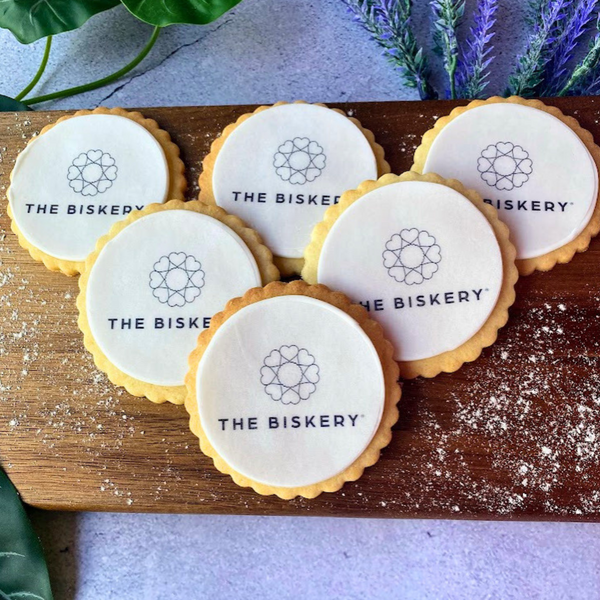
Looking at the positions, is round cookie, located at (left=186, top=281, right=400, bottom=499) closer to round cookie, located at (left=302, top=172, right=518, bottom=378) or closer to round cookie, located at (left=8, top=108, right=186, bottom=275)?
round cookie, located at (left=302, top=172, right=518, bottom=378)

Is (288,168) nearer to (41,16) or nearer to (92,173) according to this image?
(92,173)

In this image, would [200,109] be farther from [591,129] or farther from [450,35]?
[591,129]

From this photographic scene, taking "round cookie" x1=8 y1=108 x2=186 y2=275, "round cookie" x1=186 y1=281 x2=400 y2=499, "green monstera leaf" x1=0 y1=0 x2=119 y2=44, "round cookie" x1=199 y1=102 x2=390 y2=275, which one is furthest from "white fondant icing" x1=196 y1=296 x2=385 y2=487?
"green monstera leaf" x1=0 y1=0 x2=119 y2=44

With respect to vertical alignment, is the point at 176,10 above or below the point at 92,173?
above

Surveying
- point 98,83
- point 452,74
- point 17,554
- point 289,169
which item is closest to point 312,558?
point 17,554

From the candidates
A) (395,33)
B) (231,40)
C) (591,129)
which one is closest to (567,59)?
(591,129)

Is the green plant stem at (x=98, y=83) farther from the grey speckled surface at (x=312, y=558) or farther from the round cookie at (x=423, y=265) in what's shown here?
the grey speckled surface at (x=312, y=558)

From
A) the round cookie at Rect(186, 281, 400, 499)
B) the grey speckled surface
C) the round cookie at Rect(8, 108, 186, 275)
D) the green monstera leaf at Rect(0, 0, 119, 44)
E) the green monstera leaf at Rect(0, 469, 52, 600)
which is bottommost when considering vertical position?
the grey speckled surface
